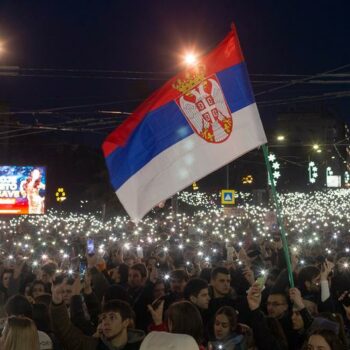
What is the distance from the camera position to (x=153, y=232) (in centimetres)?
2827

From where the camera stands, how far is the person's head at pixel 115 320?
5.38 metres

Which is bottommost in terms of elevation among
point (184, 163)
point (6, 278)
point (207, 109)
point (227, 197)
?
point (6, 278)

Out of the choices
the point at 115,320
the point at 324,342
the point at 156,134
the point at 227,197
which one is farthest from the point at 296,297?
the point at 227,197

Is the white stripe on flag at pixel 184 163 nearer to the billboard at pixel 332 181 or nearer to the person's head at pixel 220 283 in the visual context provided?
the person's head at pixel 220 283

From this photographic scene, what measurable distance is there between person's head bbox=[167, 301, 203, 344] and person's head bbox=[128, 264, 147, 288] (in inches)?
Result: 177

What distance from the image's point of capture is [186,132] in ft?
24.5

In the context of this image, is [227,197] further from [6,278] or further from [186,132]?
[186,132]

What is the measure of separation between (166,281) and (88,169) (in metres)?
52.4

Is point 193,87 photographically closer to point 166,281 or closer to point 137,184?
point 137,184

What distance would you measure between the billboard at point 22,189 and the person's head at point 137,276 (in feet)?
80.4

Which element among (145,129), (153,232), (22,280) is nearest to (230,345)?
(145,129)

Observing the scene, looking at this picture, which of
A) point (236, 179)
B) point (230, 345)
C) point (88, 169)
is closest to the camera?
point (230, 345)

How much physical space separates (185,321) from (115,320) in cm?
81

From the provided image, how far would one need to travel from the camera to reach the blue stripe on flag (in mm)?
7371
